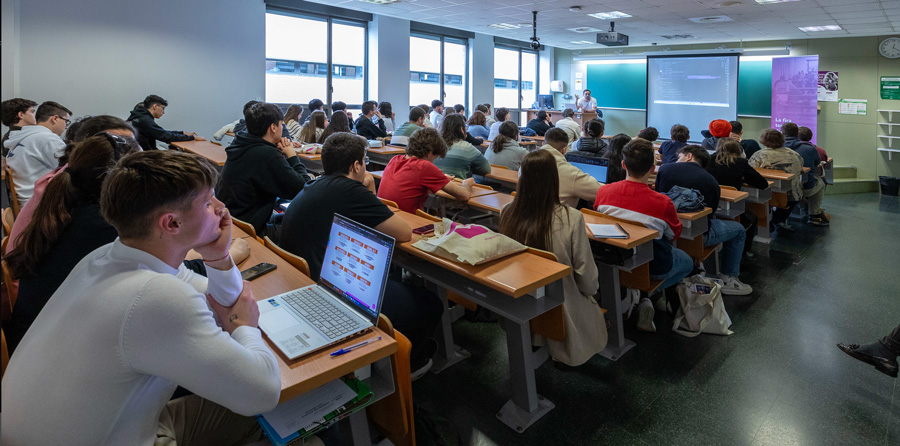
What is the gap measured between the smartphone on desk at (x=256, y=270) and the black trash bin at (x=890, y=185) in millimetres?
10575

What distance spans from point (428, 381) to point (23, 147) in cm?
356

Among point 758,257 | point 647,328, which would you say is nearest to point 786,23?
point 758,257

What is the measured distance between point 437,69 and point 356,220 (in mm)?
9566

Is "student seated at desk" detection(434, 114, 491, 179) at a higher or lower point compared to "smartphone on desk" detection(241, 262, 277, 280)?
higher

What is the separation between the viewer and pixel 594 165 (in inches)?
159

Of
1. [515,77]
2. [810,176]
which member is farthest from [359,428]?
[515,77]

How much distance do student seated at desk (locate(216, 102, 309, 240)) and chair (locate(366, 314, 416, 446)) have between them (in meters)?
1.67

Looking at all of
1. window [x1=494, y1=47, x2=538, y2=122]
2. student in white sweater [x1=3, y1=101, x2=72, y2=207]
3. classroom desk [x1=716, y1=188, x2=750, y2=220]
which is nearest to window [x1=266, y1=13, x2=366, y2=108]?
window [x1=494, y1=47, x2=538, y2=122]

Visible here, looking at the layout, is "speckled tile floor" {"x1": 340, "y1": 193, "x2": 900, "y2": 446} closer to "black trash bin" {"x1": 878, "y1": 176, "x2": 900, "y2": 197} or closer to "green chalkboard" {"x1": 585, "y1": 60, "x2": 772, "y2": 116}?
"black trash bin" {"x1": 878, "y1": 176, "x2": 900, "y2": 197}

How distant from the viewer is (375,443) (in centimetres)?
184

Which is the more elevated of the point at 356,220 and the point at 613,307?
the point at 356,220

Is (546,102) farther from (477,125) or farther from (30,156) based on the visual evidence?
(30,156)

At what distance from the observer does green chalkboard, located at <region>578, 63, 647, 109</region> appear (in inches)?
502

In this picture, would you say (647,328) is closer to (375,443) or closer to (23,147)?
(375,443)
